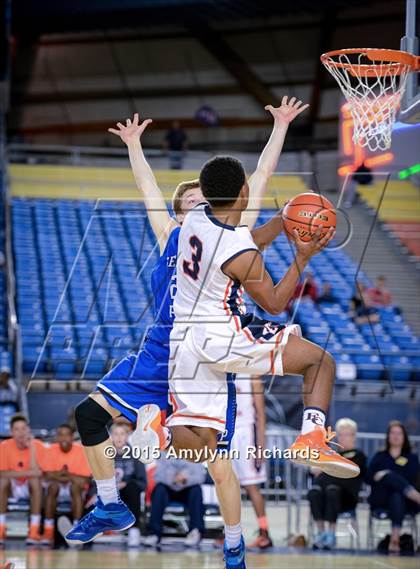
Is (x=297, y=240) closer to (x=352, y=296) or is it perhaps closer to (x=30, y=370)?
(x=30, y=370)

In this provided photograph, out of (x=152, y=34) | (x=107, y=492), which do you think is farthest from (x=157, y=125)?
(x=107, y=492)

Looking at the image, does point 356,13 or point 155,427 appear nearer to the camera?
point 155,427

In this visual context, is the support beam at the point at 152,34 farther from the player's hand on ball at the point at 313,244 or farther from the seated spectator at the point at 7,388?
the player's hand on ball at the point at 313,244

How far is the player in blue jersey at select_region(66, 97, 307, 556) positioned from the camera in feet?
18.2

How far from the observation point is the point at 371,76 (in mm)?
6977

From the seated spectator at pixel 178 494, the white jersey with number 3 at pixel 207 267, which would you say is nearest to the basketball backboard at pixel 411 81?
the white jersey with number 3 at pixel 207 267

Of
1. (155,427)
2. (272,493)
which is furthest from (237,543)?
(272,493)

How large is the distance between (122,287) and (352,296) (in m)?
3.69

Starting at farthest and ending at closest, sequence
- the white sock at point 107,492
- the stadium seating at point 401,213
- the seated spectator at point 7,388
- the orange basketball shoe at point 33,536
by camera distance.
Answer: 1. the stadium seating at point 401,213
2. the seated spectator at point 7,388
3. the orange basketball shoe at point 33,536
4. the white sock at point 107,492

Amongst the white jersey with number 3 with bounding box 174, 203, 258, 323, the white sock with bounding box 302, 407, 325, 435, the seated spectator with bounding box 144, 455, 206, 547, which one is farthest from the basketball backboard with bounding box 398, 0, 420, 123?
the seated spectator with bounding box 144, 455, 206, 547

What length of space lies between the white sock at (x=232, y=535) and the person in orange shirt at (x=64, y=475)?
4.28 m

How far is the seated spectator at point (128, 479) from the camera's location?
9602 millimetres

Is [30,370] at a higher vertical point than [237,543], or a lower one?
higher

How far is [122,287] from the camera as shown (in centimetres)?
1666
